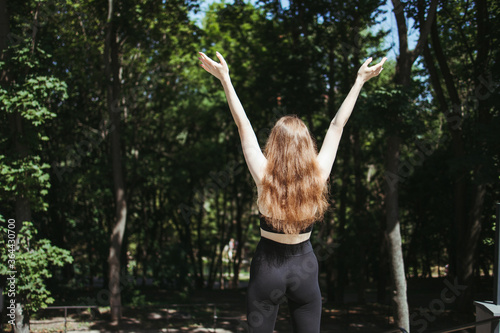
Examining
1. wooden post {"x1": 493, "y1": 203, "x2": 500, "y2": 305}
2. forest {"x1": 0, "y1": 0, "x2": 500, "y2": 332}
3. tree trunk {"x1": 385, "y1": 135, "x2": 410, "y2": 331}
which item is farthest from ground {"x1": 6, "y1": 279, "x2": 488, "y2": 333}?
wooden post {"x1": 493, "y1": 203, "x2": 500, "y2": 305}

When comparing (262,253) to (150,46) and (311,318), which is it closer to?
(311,318)

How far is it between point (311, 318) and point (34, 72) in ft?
37.3

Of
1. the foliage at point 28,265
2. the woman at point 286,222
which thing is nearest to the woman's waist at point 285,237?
the woman at point 286,222

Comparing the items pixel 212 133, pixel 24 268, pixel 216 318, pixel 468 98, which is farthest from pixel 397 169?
pixel 212 133

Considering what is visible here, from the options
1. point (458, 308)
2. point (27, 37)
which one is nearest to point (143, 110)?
point (27, 37)

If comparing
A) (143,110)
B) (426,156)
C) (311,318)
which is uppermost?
(143,110)

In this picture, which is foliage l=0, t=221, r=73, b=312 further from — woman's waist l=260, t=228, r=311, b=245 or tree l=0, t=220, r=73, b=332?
woman's waist l=260, t=228, r=311, b=245

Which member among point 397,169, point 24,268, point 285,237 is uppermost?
point 397,169

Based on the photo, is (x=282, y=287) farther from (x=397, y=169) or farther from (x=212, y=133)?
(x=212, y=133)

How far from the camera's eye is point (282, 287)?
2.02 metres

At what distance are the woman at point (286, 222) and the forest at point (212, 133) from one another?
7.69 meters

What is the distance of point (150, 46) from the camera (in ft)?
55.2

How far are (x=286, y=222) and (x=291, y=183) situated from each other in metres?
0.18

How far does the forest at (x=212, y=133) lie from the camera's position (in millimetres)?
11250
